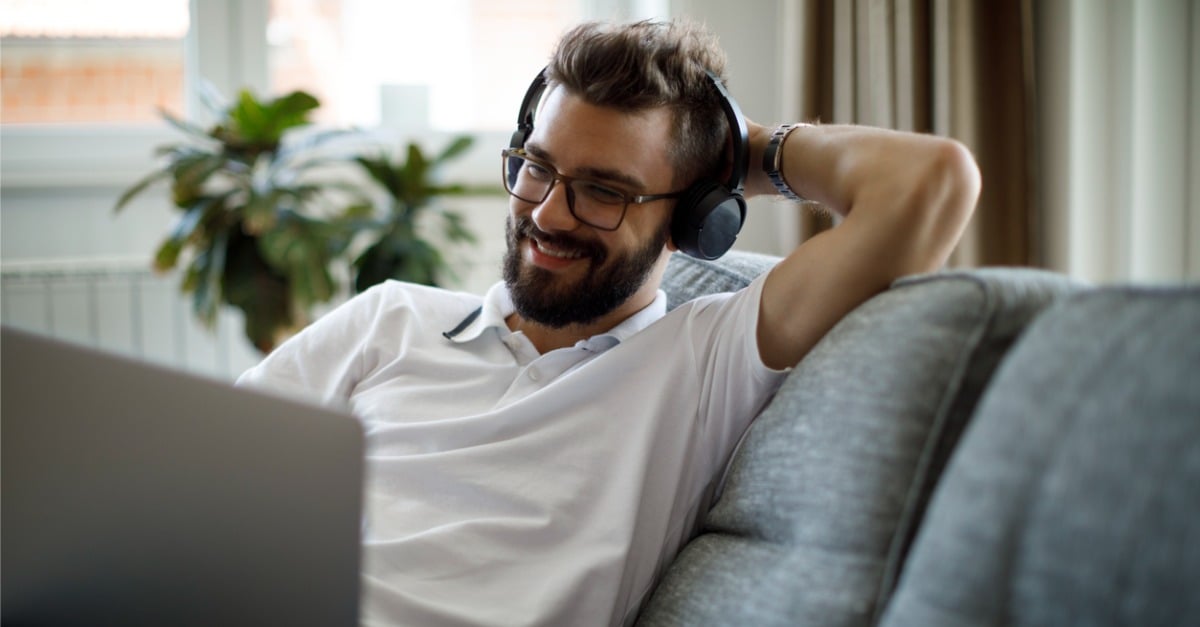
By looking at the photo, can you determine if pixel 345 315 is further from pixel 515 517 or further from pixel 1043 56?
pixel 1043 56

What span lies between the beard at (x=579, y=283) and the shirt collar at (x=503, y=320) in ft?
0.11

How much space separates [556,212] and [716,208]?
0.21 meters

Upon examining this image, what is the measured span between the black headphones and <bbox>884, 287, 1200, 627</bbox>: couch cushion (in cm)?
56

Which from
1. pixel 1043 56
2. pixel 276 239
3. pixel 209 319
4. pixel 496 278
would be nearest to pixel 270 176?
pixel 276 239

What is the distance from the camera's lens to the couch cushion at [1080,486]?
0.62m

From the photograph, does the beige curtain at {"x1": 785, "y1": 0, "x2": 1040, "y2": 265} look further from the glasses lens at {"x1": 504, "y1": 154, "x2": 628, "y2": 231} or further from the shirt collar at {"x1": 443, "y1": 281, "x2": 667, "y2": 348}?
the glasses lens at {"x1": 504, "y1": 154, "x2": 628, "y2": 231}

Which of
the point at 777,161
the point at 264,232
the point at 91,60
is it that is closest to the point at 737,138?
the point at 777,161

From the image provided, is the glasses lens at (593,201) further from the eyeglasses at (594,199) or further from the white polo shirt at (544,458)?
the white polo shirt at (544,458)

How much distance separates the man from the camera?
111 cm

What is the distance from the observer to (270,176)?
2637 mm

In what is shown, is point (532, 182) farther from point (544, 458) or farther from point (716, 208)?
point (544, 458)

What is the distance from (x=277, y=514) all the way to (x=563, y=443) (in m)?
0.57

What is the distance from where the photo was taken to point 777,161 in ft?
4.28

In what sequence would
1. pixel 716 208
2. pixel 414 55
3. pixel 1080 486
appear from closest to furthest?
pixel 1080 486
pixel 716 208
pixel 414 55
